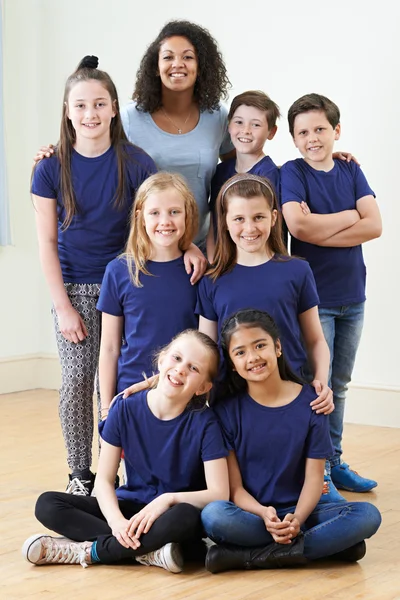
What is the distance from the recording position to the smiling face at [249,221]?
260 centimetres

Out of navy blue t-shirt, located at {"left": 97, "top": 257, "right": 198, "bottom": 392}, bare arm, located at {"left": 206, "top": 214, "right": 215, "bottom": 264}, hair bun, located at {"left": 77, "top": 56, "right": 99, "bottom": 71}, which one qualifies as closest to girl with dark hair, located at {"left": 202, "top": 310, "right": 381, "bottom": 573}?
navy blue t-shirt, located at {"left": 97, "top": 257, "right": 198, "bottom": 392}

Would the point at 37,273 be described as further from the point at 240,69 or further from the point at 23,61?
the point at 240,69

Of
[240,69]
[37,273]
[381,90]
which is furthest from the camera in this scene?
[37,273]

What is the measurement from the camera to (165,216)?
267 cm

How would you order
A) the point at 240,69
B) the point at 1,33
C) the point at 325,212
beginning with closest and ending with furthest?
the point at 325,212 → the point at 240,69 → the point at 1,33

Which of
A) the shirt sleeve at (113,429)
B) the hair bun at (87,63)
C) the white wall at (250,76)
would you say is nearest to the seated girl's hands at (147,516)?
the shirt sleeve at (113,429)

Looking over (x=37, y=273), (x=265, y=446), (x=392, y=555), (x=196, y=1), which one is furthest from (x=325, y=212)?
(x=37, y=273)

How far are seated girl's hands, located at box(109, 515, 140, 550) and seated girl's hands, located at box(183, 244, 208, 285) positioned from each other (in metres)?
0.70

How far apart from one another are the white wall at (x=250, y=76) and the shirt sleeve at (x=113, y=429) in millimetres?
2057

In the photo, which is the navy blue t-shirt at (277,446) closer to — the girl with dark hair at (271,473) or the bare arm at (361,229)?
the girl with dark hair at (271,473)

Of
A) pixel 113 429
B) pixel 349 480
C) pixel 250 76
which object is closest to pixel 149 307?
pixel 113 429

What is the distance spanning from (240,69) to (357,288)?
6.15 feet

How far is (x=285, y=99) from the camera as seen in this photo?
4.50 meters

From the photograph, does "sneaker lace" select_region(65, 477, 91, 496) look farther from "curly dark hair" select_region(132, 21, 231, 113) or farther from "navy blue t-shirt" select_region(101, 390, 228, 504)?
"curly dark hair" select_region(132, 21, 231, 113)
